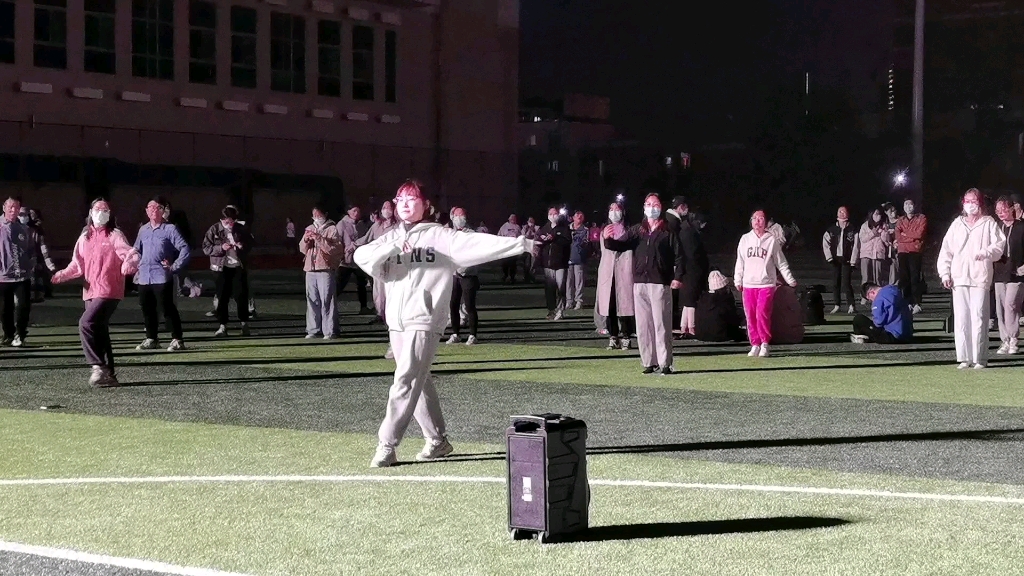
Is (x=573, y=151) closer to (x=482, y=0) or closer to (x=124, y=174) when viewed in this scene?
(x=482, y=0)

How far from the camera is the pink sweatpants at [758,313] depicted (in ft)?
60.9

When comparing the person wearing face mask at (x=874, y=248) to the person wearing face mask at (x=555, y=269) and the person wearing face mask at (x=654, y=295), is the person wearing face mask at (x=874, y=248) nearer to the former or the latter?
the person wearing face mask at (x=555, y=269)

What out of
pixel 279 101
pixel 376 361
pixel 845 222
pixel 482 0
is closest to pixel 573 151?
pixel 482 0

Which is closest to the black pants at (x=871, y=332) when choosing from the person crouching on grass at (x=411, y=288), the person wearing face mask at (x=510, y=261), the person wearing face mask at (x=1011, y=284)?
the person wearing face mask at (x=1011, y=284)

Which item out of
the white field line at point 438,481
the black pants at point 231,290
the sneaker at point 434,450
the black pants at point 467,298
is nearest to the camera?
the white field line at point 438,481

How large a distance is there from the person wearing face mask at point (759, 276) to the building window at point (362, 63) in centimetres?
4398

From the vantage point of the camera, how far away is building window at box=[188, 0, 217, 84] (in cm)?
5634

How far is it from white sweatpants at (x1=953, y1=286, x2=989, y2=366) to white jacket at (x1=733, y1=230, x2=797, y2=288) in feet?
6.69

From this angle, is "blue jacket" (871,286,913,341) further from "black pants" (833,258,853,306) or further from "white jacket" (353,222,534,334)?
"white jacket" (353,222,534,334)

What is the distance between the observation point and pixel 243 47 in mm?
58219

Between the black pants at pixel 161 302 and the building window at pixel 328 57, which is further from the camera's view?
the building window at pixel 328 57

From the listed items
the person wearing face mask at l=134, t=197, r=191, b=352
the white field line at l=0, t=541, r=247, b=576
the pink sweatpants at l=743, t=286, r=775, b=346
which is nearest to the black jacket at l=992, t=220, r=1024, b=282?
the pink sweatpants at l=743, t=286, r=775, b=346

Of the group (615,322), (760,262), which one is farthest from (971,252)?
(615,322)

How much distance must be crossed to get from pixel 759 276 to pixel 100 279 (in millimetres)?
7495
